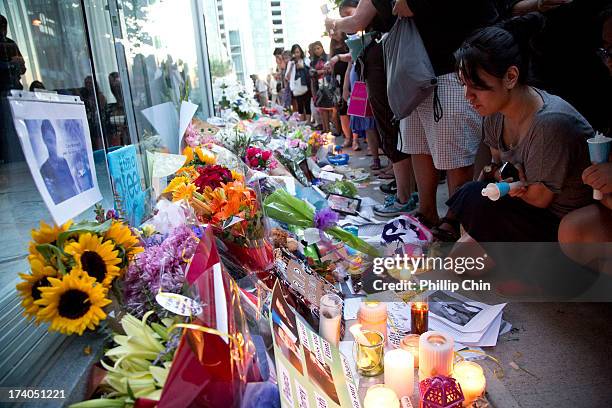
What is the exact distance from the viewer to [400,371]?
125 cm

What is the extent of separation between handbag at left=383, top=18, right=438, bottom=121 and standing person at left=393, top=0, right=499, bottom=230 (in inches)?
2.8

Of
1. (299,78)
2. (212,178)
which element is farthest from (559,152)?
(299,78)

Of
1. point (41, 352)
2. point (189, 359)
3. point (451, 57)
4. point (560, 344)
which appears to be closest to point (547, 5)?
point (451, 57)

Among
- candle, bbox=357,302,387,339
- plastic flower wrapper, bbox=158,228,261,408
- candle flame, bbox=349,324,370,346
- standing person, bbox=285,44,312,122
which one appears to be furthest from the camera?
standing person, bbox=285,44,312,122

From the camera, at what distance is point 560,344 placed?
66.5 inches

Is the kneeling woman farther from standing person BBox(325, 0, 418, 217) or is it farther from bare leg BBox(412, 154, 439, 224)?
standing person BBox(325, 0, 418, 217)

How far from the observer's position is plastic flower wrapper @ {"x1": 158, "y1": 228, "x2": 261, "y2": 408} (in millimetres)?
639

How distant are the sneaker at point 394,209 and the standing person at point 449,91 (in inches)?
26.0

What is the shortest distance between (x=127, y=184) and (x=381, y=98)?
2.37 meters

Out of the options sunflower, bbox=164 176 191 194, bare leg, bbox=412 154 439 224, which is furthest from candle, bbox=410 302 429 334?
bare leg, bbox=412 154 439 224

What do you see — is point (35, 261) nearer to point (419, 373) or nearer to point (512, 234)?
point (419, 373)

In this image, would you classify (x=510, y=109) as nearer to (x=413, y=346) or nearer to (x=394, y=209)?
(x=413, y=346)

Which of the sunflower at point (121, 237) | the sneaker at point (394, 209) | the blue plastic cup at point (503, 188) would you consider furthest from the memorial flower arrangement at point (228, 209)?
the sneaker at point (394, 209)

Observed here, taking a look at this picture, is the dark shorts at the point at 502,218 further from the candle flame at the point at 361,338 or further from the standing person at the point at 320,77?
the standing person at the point at 320,77
